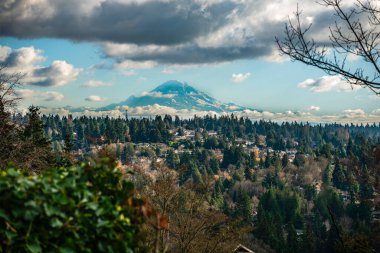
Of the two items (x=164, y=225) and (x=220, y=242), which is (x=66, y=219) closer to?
(x=164, y=225)

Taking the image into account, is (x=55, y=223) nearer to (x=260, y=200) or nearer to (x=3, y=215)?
(x=3, y=215)

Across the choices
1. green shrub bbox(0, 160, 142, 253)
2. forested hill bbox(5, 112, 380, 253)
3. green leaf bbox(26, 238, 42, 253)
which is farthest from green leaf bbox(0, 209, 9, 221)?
forested hill bbox(5, 112, 380, 253)

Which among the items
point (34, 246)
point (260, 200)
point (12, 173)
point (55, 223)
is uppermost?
point (12, 173)

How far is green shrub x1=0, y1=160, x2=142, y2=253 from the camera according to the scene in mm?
2992

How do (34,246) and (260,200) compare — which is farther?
(260,200)

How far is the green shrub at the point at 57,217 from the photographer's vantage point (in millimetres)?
2992

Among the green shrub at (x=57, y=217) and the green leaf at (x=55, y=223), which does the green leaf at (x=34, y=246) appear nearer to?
the green shrub at (x=57, y=217)

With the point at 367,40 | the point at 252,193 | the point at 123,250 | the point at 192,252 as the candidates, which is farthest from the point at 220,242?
the point at 252,193

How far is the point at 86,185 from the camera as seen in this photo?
3.25m

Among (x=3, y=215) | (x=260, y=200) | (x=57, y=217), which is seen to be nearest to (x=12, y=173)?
(x=3, y=215)

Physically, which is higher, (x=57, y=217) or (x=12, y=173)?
(x=12, y=173)

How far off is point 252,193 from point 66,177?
475ft

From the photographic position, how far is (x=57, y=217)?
3.02 m

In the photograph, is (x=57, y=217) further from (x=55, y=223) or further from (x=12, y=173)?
(x=12, y=173)
